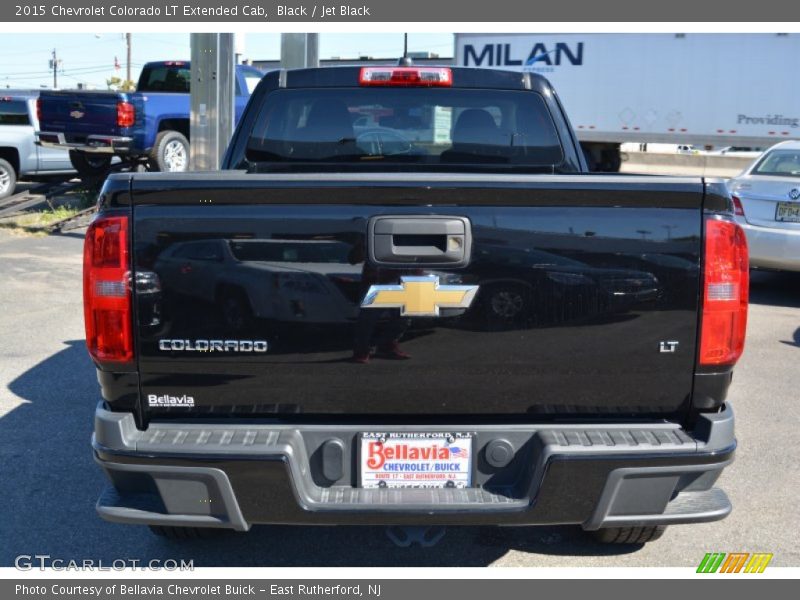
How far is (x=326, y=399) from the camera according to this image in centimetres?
292

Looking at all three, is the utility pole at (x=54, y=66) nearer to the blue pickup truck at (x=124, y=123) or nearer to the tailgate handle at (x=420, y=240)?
the blue pickup truck at (x=124, y=123)

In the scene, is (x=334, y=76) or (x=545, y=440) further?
(x=334, y=76)

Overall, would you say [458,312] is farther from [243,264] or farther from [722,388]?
[722,388]

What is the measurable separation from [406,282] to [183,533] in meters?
1.68

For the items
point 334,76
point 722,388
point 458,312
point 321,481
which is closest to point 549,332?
point 458,312

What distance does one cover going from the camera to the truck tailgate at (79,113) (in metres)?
13.9

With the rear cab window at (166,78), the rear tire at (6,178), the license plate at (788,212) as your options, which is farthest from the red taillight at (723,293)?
the rear tire at (6,178)

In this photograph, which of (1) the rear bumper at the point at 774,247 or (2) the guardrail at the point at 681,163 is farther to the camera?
(2) the guardrail at the point at 681,163

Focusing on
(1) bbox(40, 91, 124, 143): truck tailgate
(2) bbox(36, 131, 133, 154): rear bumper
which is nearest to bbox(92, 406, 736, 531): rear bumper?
(2) bbox(36, 131, 133, 154): rear bumper

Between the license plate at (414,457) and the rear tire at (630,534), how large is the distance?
3.53 ft

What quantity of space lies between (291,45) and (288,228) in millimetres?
10971

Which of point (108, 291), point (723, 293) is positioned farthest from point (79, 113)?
point (723, 293)

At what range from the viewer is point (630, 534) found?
3662 millimetres

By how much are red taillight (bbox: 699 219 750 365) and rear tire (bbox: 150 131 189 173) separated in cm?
1203
